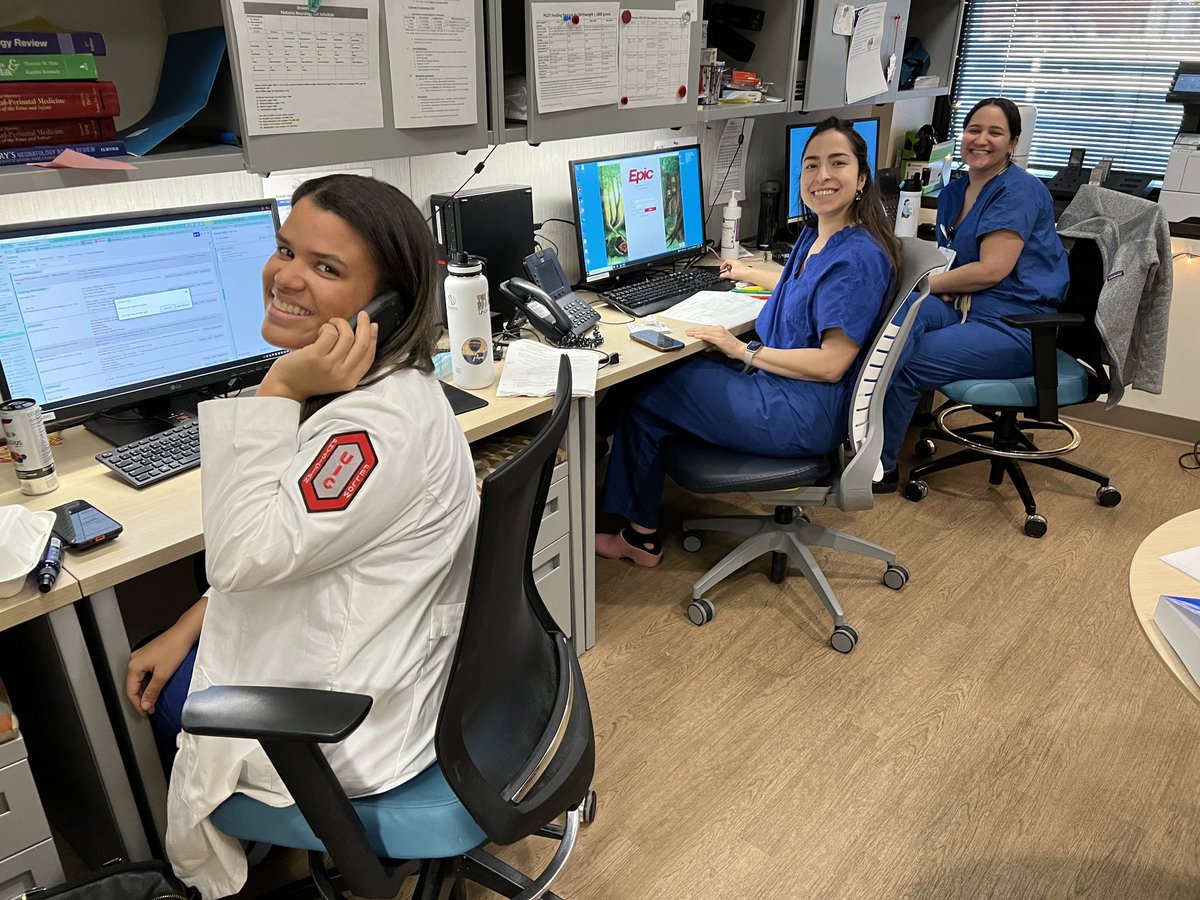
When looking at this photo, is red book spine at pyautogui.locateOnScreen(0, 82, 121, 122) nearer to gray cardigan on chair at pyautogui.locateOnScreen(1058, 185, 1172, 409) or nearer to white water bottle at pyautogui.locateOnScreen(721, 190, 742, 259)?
white water bottle at pyautogui.locateOnScreen(721, 190, 742, 259)

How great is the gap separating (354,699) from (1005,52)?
14.0ft

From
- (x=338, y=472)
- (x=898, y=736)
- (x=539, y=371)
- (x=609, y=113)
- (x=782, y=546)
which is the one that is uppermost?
(x=609, y=113)

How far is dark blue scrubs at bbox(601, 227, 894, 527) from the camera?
2105 millimetres

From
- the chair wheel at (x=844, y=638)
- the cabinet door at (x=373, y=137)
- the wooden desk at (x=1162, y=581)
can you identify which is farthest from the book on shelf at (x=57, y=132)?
the chair wheel at (x=844, y=638)

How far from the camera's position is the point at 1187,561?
1.22 meters

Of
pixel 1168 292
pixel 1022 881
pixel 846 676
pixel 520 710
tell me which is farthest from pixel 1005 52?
pixel 520 710

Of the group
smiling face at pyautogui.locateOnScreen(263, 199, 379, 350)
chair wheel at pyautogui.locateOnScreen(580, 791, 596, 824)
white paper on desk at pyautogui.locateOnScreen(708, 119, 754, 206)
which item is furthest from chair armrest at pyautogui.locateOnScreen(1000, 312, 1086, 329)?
smiling face at pyautogui.locateOnScreen(263, 199, 379, 350)

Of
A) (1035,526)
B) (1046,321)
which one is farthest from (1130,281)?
(1035,526)

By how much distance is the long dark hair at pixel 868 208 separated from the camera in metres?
2.15

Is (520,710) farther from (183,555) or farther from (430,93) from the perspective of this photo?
(430,93)

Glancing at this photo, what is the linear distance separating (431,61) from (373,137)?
203 millimetres

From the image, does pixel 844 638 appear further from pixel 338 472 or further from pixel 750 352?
pixel 338 472

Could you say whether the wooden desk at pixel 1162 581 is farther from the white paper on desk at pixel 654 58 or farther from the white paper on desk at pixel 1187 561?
the white paper on desk at pixel 654 58

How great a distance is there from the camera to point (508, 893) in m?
1.50
